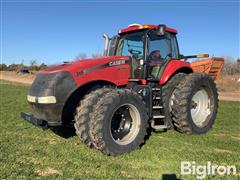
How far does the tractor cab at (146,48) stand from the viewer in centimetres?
664

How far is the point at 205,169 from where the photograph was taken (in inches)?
189

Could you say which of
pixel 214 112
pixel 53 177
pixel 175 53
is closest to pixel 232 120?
pixel 214 112

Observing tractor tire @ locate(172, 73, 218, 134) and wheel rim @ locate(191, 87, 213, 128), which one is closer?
tractor tire @ locate(172, 73, 218, 134)

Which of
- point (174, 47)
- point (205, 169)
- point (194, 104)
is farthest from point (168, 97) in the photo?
point (205, 169)

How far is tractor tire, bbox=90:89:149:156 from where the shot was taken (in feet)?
16.9

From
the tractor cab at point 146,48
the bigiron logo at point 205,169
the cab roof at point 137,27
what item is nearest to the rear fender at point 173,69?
the tractor cab at point 146,48

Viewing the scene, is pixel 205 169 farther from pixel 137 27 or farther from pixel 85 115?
pixel 137 27

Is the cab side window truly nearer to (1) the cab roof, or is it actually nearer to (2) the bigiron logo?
(1) the cab roof

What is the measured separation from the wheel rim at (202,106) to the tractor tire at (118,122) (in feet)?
7.11

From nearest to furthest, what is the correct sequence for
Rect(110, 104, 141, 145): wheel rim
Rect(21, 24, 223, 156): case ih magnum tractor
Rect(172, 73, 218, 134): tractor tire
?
Rect(21, 24, 223, 156): case ih magnum tractor, Rect(110, 104, 141, 145): wheel rim, Rect(172, 73, 218, 134): tractor tire

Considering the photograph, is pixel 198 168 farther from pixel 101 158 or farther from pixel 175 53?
pixel 175 53

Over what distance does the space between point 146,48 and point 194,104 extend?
198cm

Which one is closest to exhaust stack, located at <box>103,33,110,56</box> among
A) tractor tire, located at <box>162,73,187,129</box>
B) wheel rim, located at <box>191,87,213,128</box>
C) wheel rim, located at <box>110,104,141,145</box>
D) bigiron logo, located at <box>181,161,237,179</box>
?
tractor tire, located at <box>162,73,187,129</box>

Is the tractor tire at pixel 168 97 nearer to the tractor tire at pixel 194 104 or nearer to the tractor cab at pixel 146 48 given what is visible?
the tractor tire at pixel 194 104
